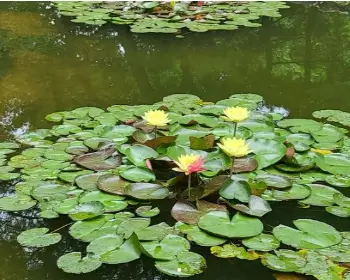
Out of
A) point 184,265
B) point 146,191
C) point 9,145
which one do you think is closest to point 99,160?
point 146,191

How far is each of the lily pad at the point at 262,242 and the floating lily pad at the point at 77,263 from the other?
388 mm

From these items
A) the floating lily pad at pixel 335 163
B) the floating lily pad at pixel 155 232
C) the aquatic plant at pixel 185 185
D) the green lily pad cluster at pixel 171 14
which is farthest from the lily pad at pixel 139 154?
the green lily pad cluster at pixel 171 14

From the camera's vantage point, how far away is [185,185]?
1451 millimetres

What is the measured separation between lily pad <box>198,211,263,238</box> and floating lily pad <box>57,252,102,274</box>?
304 mm

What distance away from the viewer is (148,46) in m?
3.17

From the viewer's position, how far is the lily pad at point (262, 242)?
119 cm

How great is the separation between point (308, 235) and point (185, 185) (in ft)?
1.33

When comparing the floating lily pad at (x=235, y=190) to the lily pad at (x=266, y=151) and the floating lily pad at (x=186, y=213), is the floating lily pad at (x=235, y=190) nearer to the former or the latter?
the floating lily pad at (x=186, y=213)

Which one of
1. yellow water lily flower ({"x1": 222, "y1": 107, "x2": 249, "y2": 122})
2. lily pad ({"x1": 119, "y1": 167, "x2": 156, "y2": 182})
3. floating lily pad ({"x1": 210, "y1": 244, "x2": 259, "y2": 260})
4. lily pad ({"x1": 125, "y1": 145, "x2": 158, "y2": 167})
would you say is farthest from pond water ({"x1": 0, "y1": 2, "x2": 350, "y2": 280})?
yellow water lily flower ({"x1": 222, "y1": 107, "x2": 249, "y2": 122})

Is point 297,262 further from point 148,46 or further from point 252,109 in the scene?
point 148,46

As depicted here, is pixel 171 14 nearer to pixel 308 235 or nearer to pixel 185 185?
pixel 185 185

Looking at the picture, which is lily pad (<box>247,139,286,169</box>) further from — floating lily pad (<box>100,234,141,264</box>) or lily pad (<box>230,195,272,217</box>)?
floating lily pad (<box>100,234,141,264</box>)

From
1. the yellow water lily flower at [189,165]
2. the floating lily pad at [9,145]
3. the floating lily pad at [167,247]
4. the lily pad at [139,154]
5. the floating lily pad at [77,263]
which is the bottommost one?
the floating lily pad at [77,263]

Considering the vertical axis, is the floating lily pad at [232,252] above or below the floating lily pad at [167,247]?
below
